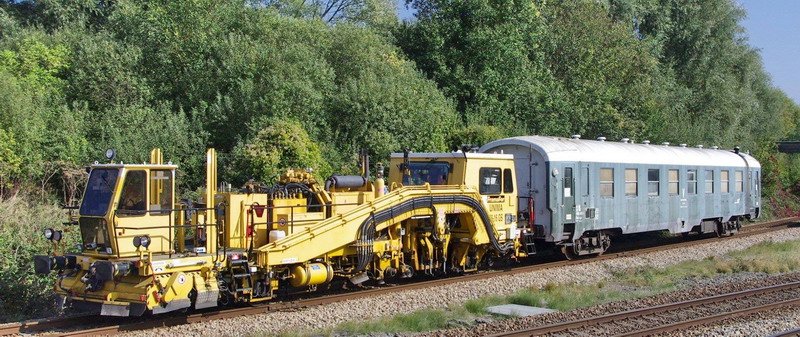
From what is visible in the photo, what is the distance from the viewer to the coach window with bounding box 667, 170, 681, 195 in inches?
870

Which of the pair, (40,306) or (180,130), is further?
(180,130)

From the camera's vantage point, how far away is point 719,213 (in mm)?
24562

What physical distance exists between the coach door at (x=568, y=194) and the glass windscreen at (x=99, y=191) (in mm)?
11037

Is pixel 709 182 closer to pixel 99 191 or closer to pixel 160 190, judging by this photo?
pixel 160 190

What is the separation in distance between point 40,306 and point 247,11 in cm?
1994

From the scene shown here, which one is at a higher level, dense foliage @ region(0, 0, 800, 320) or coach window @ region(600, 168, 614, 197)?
dense foliage @ region(0, 0, 800, 320)

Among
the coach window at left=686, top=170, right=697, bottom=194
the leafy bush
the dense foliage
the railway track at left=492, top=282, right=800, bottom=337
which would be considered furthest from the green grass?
the dense foliage

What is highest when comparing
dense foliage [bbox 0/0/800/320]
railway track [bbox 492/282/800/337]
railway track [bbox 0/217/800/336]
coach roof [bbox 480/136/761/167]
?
dense foliage [bbox 0/0/800/320]

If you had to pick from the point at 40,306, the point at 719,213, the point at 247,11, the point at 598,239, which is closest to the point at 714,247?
the point at 719,213

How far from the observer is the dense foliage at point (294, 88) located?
70.9 feet

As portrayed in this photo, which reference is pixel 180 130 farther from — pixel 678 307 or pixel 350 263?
pixel 678 307

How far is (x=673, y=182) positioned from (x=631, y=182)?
2.53m

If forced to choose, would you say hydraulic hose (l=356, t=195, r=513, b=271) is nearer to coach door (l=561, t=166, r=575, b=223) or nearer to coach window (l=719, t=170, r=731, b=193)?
coach door (l=561, t=166, r=575, b=223)

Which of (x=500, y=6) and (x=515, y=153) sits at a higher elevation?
(x=500, y=6)
